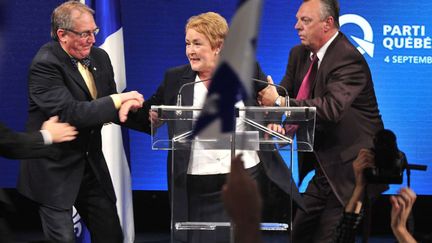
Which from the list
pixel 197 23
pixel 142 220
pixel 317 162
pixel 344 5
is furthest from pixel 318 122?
pixel 142 220

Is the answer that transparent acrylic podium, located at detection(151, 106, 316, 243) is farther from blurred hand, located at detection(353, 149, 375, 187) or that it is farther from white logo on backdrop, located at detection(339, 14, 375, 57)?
white logo on backdrop, located at detection(339, 14, 375, 57)

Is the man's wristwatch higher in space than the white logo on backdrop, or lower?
lower

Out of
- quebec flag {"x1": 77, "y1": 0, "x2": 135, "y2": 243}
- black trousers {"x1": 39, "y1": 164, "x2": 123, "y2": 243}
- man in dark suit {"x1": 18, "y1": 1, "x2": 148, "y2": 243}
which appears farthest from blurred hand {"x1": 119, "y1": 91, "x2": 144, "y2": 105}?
quebec flag {"x1": 77, "y1": 0, "x2": 135, "y2": 243}

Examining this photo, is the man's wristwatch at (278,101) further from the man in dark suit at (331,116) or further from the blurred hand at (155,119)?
the blurred hand at (155,119)

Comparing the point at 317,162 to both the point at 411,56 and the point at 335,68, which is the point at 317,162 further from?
the point at 411,56

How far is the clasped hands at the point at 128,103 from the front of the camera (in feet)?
15.4

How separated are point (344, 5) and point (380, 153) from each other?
10.5 ft

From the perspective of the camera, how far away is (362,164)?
12.7 feet

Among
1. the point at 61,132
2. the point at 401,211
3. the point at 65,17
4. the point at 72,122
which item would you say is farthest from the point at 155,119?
the point at 401,211

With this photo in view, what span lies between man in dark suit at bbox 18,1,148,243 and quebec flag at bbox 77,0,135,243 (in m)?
1.00

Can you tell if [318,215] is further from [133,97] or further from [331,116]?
[133,97]

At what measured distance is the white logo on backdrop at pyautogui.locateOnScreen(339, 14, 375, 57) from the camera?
6.85 m

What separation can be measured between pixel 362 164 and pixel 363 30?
3.16m

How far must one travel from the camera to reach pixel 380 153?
12.6 ft
